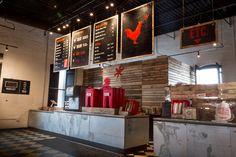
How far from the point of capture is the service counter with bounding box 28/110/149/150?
4.46 m

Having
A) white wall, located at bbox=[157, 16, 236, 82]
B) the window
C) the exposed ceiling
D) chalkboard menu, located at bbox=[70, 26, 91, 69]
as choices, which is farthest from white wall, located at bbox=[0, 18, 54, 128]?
the window

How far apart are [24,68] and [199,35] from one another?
6975 mm

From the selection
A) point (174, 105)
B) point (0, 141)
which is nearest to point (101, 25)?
point (174, 105)

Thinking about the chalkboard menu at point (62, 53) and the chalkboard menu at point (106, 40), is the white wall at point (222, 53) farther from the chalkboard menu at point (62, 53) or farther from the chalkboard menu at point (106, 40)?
the chalkboard menu at point (62, 53)

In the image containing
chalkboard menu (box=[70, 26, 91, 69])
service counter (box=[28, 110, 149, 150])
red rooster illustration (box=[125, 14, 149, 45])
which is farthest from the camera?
chalkboard menu (box=[70, 26, 91, 69])

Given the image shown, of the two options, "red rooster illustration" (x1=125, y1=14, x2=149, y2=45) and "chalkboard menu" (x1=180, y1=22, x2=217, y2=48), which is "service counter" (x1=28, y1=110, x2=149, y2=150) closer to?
"red rooster illustration" (x1=125, y1=14, x2=149, y2=45)

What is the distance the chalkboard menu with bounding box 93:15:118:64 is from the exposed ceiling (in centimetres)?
121

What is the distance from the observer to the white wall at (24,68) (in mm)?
7637

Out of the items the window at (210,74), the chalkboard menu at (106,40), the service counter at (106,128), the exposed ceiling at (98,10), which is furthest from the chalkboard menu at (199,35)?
the window at (210,74)

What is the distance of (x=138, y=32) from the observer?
4379 mm

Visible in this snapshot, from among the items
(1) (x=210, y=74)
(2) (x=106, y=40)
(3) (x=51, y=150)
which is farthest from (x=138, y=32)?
(1) (x=210, y=74)

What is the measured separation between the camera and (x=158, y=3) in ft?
21.9

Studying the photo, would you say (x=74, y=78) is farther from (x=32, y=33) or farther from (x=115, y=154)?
(x=115, y=154)

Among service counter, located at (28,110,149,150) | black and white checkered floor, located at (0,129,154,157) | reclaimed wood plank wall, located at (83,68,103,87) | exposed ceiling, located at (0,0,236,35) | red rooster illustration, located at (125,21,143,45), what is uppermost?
exposed ceiling, located at (0,0,236,35)
